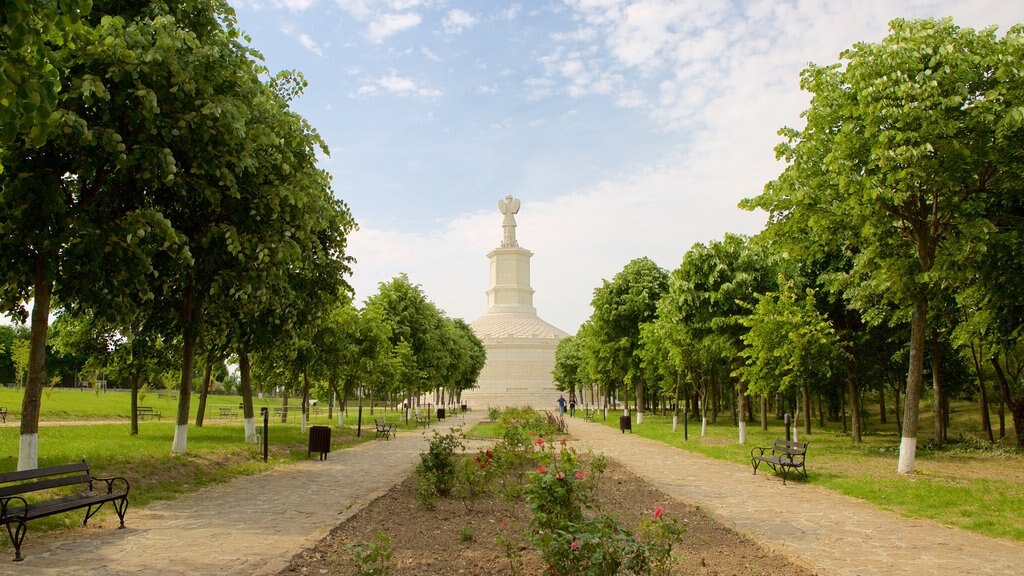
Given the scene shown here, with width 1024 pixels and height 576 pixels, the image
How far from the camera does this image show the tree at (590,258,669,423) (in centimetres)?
4122

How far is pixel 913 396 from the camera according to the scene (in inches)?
659

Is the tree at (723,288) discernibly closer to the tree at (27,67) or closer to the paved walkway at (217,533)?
the paved walkway at (217,533)

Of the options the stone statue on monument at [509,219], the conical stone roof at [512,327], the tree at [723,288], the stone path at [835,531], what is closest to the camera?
the stone path at [835,531]

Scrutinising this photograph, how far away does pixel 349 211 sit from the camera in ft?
62.9

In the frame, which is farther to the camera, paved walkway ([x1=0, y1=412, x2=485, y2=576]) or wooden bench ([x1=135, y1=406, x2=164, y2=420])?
wooden bench ([x1=135, y1=406, x2=164, y2=420])

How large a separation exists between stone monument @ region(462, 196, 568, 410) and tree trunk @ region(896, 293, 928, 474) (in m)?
70.2

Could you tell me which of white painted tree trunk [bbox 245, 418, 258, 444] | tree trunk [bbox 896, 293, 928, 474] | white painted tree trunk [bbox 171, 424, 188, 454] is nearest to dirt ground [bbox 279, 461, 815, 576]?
white painted tree trunk [bbox 171, 424, 188, 454]

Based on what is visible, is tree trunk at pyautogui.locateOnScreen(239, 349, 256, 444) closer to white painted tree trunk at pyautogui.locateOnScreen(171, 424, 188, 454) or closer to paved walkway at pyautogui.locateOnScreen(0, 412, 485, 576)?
white painted tree trunk at pyautogui.locateOnScreen(171, 424, 188, 454)

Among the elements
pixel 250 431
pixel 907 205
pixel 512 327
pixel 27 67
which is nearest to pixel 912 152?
pixel 907 205

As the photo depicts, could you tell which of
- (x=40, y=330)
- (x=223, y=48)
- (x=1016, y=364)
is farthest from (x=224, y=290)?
(x=1016, y=364)

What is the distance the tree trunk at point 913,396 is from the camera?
53.3ft

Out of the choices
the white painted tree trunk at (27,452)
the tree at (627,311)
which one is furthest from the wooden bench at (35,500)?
the tree at (627,311)

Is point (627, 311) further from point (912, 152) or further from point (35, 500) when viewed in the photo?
point (35, 500)

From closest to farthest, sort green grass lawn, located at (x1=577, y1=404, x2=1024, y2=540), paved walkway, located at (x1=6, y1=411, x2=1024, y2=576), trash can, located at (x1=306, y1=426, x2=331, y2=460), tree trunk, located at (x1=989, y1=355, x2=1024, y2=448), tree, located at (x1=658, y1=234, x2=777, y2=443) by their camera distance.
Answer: paved walkway, located at (x1=6, y1=411, x2=1024, y2=576) → green grass lawn, located at (x1=577, y1=404, x2=1024, y2=540) → trash can, located at (x1=306, y1=426, x2=331, y2=460) → tree trunk, located at (x1=989, y1=355, x2=1024, y2=448) → tree, located at (x1=658, y1=234, x2=777, y2=443)
